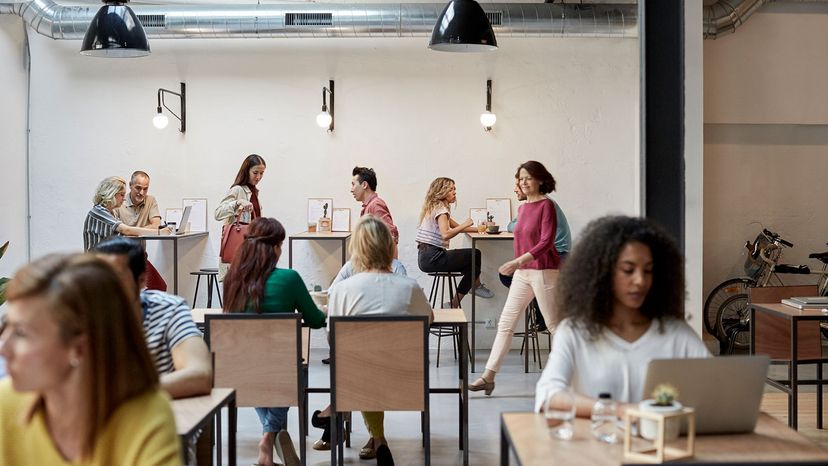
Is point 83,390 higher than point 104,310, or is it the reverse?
point 104,310

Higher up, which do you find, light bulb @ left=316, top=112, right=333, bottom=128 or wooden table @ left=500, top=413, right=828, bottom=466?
light bulb @ left=316, top=112, right=333, bottom=128

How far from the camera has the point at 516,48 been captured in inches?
348

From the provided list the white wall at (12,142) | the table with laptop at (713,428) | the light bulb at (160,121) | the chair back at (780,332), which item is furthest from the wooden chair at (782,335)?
the white wall at (12,142)

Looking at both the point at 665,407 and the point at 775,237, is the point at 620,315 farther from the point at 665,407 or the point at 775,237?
the point at 775,237

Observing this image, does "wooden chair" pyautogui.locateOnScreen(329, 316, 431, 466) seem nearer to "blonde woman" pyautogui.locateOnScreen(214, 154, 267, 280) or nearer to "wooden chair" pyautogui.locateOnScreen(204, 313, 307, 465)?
"wooden chair" pyautogui.locateOnScreen(204, 313, 307, 465)

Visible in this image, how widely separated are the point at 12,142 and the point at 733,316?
6851 mm

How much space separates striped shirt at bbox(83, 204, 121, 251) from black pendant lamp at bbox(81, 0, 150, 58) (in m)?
1.48

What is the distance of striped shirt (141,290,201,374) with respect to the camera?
3.17m

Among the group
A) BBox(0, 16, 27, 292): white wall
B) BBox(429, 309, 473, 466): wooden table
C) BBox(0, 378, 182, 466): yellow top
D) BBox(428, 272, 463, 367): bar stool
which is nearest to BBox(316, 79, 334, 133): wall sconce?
BBox(428, 272, 463, 367): bar stool

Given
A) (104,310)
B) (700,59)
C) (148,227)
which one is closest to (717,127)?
(700,59)

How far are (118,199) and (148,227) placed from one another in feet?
2.10

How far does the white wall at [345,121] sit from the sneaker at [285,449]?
4255 millimetres

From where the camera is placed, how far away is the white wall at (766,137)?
29.3ft

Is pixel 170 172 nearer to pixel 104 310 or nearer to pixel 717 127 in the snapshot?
pixel 717 127
